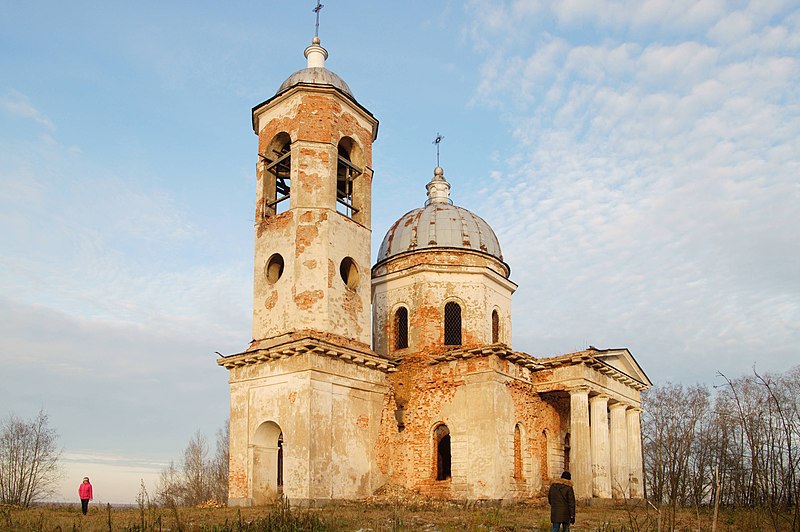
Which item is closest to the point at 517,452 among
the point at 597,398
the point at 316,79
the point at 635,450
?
the point at 597,398

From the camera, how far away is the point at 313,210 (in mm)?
19953

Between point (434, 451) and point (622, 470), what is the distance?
24.2ft

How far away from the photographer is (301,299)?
19266 millimetres

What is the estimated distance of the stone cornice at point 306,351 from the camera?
18.2 metres

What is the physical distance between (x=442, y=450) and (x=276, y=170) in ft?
33.7

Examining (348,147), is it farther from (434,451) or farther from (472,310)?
(434,451)

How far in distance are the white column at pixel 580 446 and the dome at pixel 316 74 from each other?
11.9 meters

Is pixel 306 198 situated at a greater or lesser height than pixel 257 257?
greater

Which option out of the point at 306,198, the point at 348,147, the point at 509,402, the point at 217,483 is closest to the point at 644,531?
the point at 509,402

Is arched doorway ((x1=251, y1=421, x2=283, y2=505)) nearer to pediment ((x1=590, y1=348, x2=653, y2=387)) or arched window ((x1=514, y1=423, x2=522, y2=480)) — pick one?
arched window ((x1=514, y1=423, x2=522, y2=480))

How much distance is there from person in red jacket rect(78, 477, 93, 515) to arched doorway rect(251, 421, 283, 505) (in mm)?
4086

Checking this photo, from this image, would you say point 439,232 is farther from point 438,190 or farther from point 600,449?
point 600,449

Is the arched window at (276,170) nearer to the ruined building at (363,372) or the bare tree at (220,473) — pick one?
the ruined building at (363,372)

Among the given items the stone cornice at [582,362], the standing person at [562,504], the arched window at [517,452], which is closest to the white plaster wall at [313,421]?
the arched window at [517,452]
